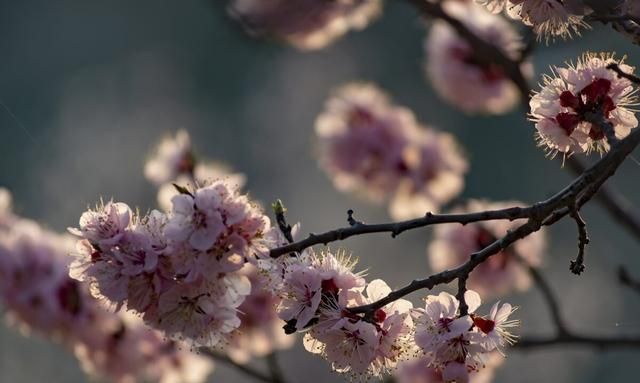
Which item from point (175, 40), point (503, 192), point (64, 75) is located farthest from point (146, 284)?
point (175, 40)

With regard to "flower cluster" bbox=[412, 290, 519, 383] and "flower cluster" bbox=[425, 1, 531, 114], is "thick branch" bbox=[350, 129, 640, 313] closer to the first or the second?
"flower cluster" bbox=[412, 290, 519, 383]

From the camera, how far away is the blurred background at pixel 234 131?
917 centimetres

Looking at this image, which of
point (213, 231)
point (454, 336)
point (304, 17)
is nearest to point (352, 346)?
point (454, 336)

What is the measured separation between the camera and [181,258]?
72.1 inches

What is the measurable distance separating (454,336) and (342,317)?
18cm

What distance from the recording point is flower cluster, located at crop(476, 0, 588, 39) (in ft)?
Answer: 6.18

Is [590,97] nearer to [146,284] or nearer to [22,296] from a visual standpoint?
[146,284]

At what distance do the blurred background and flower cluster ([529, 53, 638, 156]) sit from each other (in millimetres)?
1103

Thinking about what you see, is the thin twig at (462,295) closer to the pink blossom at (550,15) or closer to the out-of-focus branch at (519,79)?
the pink blossom at (550,15)

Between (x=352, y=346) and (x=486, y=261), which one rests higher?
(x=486, y=261)

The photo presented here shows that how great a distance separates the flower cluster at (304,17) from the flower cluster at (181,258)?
1319 millimetres

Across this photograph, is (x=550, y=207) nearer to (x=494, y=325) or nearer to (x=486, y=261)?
(x=494, y=325)

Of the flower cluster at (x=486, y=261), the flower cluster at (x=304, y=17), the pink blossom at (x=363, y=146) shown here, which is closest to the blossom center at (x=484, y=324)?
the flower cluster at (x=304, y=17)

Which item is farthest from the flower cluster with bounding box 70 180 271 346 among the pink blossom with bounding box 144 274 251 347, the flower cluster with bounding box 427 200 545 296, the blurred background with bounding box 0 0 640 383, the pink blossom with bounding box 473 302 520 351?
the flower cluster with bounding box 427 200 545 296
